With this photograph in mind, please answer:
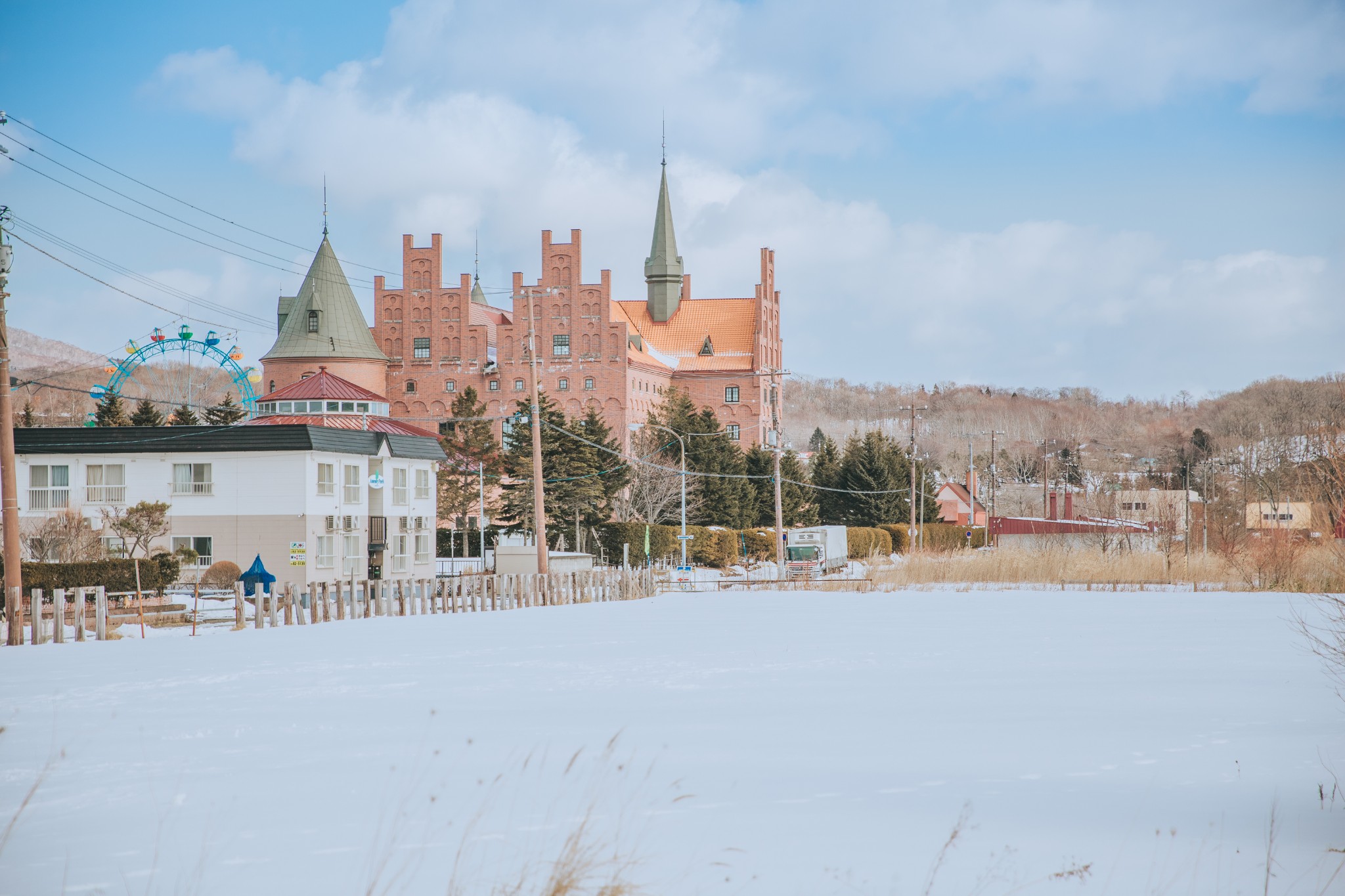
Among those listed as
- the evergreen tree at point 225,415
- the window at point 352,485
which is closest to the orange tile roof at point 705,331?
the evergreen tree at point 225,415

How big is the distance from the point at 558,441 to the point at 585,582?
76.6ft

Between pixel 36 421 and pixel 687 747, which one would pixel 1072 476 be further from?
pixel 687 747

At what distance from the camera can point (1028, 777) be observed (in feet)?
29.9

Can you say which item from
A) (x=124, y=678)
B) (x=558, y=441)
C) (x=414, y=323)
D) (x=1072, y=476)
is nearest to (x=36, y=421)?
(x=414, y=323)

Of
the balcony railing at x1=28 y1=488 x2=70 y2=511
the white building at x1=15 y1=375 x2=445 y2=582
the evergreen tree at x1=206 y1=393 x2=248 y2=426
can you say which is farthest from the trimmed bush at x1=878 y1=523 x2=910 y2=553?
the balcony railing at x1=28 y1=488 x2=70 y2=511

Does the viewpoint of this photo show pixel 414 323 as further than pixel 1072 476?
No

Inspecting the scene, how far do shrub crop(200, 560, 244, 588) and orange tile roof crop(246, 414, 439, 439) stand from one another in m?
11.0

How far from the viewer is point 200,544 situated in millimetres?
43844

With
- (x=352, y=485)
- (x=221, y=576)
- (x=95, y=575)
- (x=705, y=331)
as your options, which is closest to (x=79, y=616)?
(x=95, y=575)

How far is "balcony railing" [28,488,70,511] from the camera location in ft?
143

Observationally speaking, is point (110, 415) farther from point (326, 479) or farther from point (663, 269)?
point (663, 269)

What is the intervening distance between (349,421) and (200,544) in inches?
430

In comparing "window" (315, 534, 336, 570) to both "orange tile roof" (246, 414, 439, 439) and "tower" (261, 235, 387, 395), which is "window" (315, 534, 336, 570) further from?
"tower" (261, 235, 387, 395)

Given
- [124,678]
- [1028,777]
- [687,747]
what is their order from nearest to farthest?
1. [1028,777]
2. [687,747]
3. [124,678]
